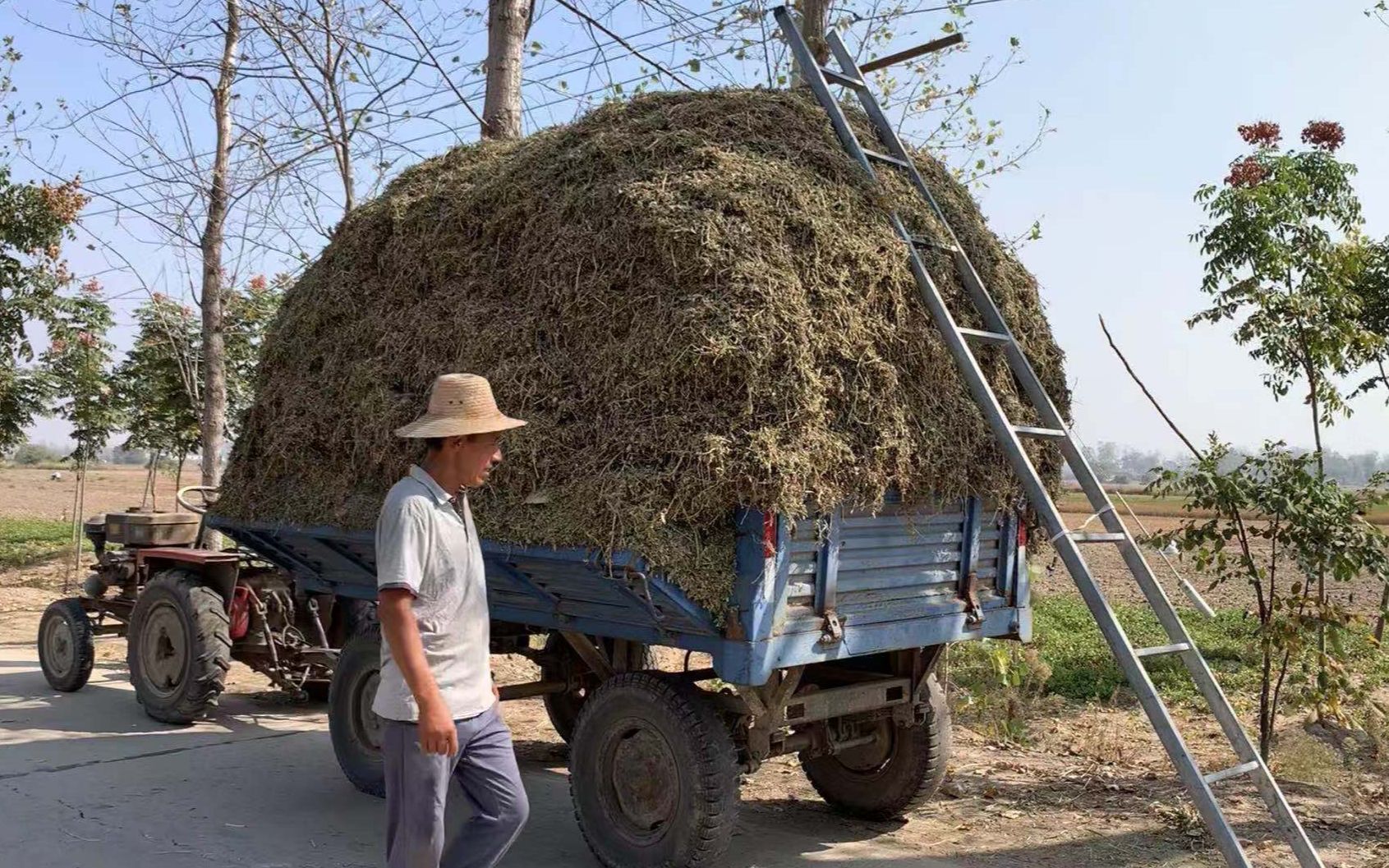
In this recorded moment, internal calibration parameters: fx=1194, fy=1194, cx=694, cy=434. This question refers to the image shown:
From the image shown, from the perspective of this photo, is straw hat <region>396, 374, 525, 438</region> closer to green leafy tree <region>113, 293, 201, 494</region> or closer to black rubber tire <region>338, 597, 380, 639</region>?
black rubber tire <region>338, 597, 380, 639</region>

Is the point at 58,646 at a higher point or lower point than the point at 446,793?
lower

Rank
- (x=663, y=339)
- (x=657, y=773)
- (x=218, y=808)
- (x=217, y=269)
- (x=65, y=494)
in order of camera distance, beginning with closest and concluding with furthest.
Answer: (x=663, y=339), (x=657, y=773), (x=218, y=808), (x=217, y=269), (x=65, y=494)

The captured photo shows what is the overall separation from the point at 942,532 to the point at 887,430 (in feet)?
2.34

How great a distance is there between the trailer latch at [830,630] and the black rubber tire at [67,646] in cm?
664

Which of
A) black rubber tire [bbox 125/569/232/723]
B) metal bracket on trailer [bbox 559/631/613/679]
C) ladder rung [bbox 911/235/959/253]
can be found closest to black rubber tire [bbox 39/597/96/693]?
black rubber tire [bbox 125/569/232/723]

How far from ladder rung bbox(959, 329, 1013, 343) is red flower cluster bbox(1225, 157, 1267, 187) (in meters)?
3.16

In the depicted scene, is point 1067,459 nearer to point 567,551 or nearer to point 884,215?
point 884,215

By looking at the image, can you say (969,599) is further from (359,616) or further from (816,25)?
(816,25)

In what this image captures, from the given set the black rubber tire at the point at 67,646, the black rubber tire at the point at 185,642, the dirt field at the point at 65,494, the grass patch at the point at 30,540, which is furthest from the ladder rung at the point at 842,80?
the dirt field at the point at 65,494

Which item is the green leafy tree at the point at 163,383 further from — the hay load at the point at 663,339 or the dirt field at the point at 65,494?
the hay load at the point at 663,339

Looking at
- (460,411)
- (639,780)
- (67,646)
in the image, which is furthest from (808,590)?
(67,646)

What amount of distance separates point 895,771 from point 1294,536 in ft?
8.30

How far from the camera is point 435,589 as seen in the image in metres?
3.71

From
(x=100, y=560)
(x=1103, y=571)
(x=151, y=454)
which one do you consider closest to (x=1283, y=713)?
(x=100, y=560)
